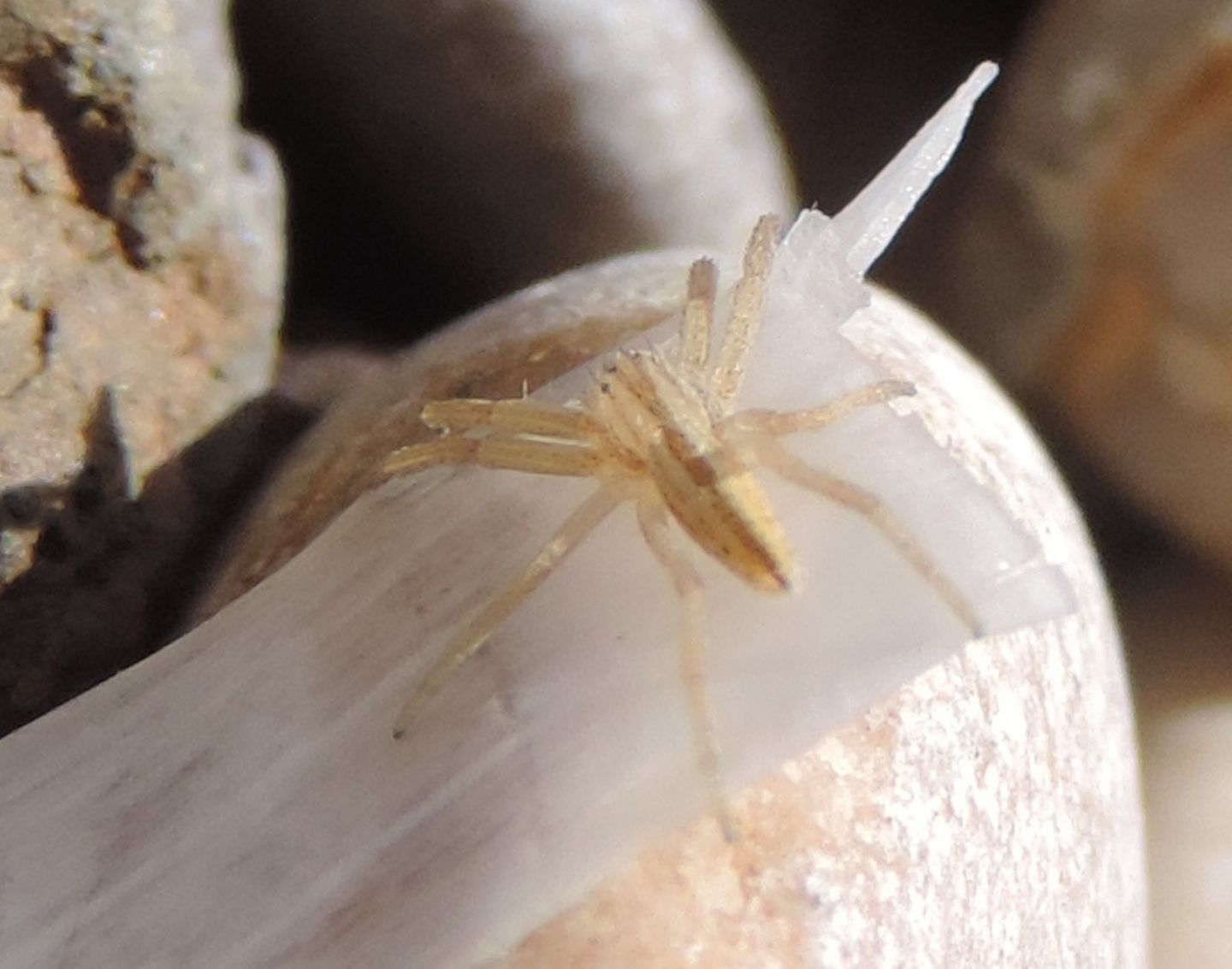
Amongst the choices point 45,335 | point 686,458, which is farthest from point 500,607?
point 45,335

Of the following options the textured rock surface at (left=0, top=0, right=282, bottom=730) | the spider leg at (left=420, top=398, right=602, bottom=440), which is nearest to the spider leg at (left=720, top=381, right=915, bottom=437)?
the spider leg at (left=420, top=398, right=602, bottom=440)

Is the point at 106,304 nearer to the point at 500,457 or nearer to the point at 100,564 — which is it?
the point at 100,564

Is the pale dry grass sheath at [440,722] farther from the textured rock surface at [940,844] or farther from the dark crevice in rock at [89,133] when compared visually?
the dark crevice in rock at [89,133]

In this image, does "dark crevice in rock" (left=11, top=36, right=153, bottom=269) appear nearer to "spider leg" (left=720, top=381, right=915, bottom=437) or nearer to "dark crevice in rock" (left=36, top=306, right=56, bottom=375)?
"dark crevice in rock" (left=36, top=306, right=56, bottom=375)

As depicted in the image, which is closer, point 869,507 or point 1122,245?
point 869,507

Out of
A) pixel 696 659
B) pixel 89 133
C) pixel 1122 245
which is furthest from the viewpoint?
pixel 1122 245

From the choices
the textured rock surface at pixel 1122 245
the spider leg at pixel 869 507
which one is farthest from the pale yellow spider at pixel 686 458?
the textured rock surface at pixel 1122 245

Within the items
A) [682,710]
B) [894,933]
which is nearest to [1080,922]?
[894,933]

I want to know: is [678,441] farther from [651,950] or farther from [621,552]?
[651,950]
